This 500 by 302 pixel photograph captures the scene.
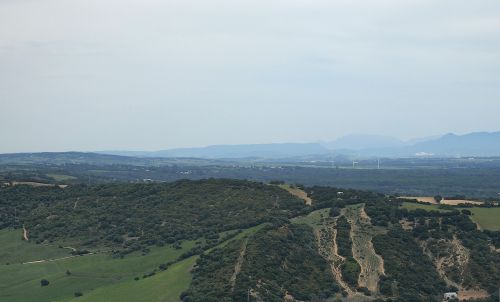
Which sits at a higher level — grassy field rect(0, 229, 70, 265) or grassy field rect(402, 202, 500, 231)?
grassy field rect(402, 202, 500, 231)

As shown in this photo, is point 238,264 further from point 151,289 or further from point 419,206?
point 419,206

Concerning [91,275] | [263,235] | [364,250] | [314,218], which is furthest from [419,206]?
[91,275]

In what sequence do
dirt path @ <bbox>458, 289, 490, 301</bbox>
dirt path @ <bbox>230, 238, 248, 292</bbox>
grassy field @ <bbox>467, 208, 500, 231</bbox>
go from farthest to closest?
grassy field @ <bbox>467, 208, 500, 231</bbox>
dirt path @ <bbox>458, 289, 490, 301</bbox>
dirt path @ <bbox>230, 238, 248, 292</bbox>

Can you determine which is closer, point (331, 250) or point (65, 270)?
point (331, 250)

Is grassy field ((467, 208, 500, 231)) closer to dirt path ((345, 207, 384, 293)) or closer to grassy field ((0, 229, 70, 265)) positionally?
dirt path ((345, 207, 384, 293))

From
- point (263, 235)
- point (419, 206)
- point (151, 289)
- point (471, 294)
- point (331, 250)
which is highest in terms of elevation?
point (419, 206)

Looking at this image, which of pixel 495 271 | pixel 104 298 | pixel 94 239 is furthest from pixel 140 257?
pixel 495 271

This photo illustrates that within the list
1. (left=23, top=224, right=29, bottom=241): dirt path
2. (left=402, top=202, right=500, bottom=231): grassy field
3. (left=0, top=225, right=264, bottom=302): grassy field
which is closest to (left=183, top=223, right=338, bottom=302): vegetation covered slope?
(left=0, top=225, right=264, bottom=302): grassy field
